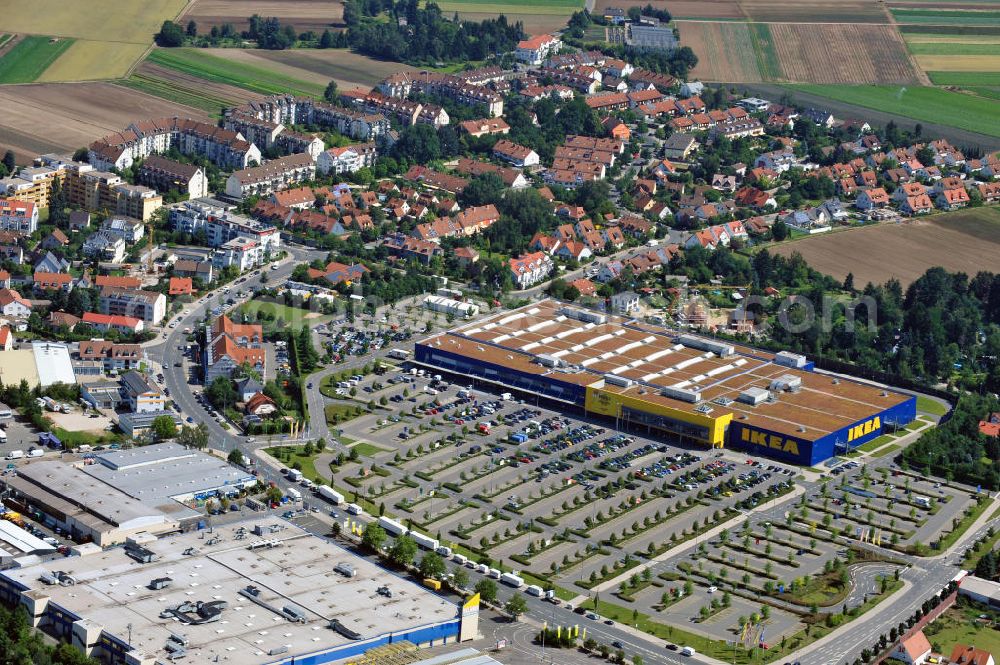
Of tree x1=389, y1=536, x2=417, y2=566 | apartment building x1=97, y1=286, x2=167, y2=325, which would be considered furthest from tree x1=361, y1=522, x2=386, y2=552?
apartment building x1=97, y1=286, x2=167, y2=325

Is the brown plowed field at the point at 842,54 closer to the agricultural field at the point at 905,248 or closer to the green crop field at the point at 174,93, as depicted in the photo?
the agricultural field at the point at 905,248

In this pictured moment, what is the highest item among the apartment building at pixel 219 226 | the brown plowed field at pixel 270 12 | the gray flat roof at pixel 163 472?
the brown plowed field at pixel 270 12

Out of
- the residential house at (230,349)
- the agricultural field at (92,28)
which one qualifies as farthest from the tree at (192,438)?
the agricultural field at (92,28)

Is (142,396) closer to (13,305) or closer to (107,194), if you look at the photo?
(13,305)

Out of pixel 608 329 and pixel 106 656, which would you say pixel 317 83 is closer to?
pixel 608 329

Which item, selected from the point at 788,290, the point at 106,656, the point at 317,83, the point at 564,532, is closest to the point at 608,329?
the point at 788,290

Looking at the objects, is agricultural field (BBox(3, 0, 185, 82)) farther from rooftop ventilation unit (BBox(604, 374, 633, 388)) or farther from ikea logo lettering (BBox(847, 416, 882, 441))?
ikea logo lettering (BBox(847, 416, 882, 441))
